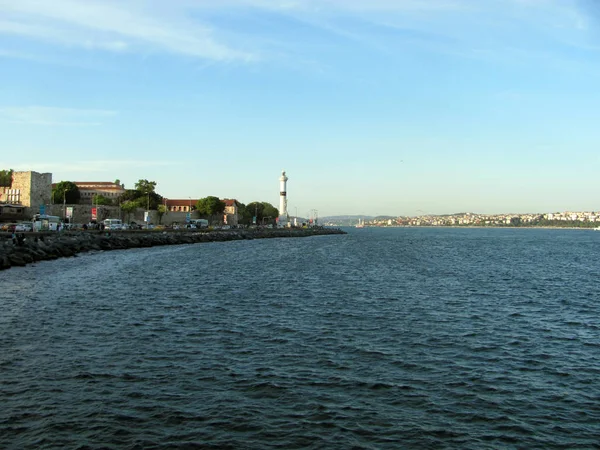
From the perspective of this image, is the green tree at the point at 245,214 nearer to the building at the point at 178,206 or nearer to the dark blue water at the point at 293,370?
the building at the point at 178,206

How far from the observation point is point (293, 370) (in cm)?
1442

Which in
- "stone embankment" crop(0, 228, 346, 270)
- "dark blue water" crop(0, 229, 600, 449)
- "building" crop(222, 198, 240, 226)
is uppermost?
"building" crop(222, 198, 240, 226)

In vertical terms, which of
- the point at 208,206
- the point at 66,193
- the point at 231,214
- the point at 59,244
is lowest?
the point at 59,244

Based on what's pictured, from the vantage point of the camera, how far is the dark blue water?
10.5 meters

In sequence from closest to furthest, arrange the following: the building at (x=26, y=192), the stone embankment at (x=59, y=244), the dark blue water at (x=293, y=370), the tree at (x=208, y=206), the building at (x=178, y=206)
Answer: the dark blue water at (x=293, y=370) < the stone embankment at (x=59, y=244) < the building at (x=26, y=192) < the tree at (x=208, y=206) < the building at (x=178, y=206)

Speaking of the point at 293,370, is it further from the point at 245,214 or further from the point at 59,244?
the point at 245,214

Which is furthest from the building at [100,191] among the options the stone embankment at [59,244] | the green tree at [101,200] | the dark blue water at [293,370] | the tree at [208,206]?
the dark blue water at [293,370]

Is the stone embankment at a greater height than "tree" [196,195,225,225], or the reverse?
"tree" [196,195,225,225]

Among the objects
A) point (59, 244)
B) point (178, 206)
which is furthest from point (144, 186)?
point (59, 244)

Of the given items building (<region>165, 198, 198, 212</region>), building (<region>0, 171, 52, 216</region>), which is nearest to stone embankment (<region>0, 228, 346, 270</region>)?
building (<region>0, 171, 52, 216</region>)

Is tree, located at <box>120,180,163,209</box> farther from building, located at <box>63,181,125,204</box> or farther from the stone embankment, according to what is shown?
the stone embankment

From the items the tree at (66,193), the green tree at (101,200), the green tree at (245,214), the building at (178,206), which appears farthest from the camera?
the green tree at (245,214)

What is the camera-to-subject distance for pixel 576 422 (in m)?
11.4

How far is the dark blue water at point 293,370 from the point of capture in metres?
10.5
